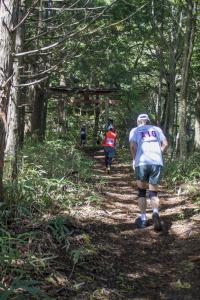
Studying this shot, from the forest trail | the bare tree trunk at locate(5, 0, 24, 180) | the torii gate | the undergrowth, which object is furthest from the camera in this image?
the torii gate

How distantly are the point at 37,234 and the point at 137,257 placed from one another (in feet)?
4.34

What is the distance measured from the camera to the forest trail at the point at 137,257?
4531 mm

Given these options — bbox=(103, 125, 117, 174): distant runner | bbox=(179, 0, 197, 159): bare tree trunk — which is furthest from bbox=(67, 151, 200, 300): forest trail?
bbox=(103, 125, 117, 174): distant runner

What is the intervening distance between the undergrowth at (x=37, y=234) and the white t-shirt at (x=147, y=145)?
148cm

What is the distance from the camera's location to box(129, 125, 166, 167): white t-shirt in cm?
703

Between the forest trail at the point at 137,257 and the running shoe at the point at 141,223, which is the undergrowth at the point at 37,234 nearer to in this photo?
the forest trail at the point at 137,257

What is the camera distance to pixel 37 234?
5527 millimetres

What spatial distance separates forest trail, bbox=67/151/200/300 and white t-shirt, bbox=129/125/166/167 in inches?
41.2

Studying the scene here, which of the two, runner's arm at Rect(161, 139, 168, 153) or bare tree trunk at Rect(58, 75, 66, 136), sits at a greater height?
bare tree trunk at Rect(58, 75, 66, 136)

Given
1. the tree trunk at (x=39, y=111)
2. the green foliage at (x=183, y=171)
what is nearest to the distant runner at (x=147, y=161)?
the green foliage at (x=183, y=171)

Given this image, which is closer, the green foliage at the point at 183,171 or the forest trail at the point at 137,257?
the forest trail at the point at 137,257

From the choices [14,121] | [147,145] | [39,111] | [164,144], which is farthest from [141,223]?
[39,111]

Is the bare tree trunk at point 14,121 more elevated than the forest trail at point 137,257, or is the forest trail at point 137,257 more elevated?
the bare tree trunk at point 14,121

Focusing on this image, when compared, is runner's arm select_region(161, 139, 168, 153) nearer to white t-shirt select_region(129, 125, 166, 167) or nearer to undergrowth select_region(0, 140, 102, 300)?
white t-shirt select_region(129, 125, 166, 167)
